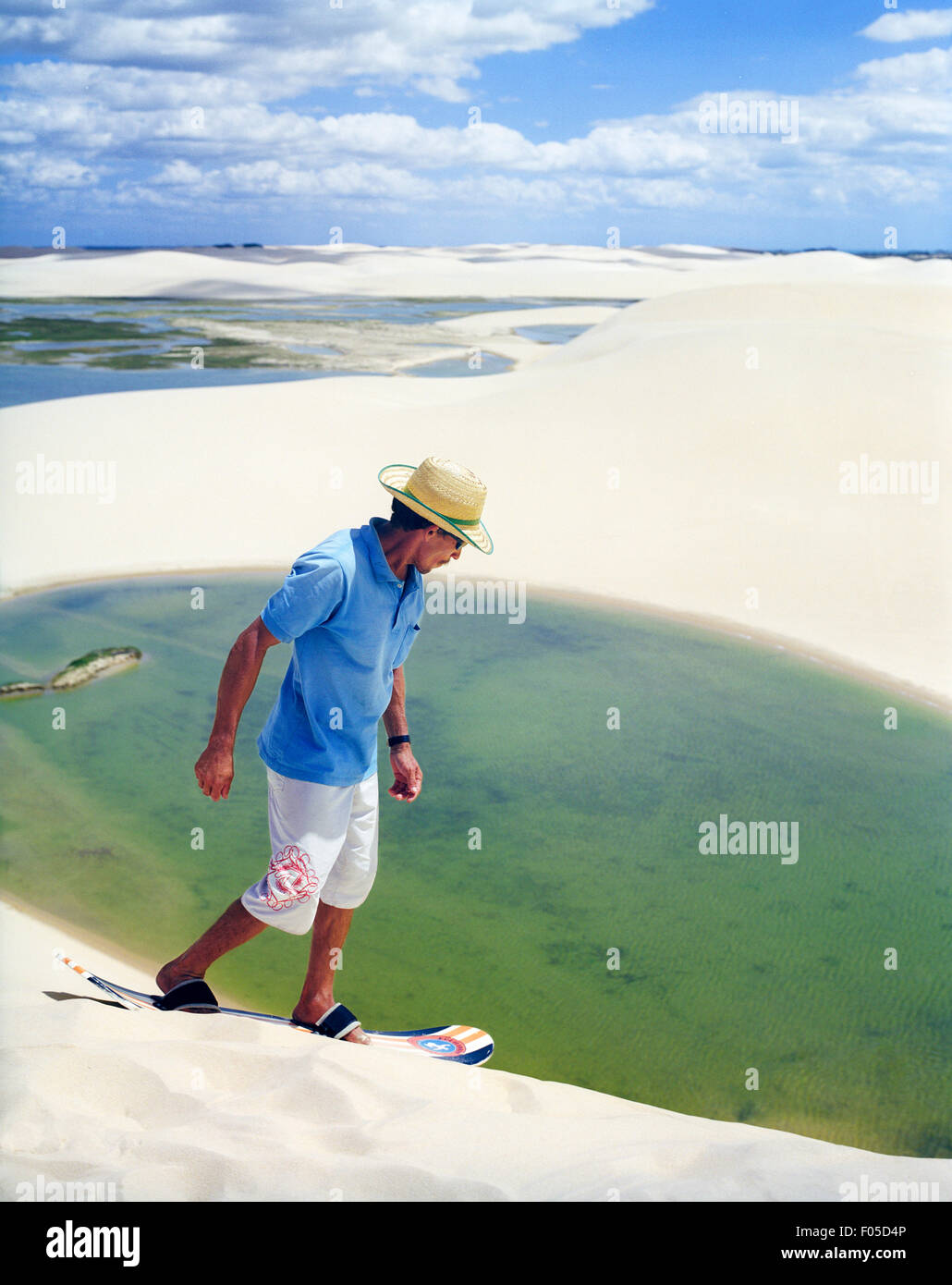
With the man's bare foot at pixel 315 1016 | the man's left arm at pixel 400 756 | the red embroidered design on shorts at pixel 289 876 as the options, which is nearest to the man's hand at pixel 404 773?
the man's left arm at pixel 400 756

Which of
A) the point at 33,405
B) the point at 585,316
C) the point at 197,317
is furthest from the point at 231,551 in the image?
the point at 585,316

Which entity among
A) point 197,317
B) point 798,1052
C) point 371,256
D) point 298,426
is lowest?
point 798,1052

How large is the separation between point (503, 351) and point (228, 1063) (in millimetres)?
32306

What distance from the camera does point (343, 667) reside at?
132 inches

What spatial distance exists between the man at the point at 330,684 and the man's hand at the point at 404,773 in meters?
0.25

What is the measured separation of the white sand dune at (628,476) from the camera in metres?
10.4

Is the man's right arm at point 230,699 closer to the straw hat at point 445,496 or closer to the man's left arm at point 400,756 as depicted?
the straw hat at point 445,496

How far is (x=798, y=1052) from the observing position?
4324 mm

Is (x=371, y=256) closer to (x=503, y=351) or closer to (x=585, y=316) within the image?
(x=585, y=316)

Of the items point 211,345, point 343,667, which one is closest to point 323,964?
point 343,667

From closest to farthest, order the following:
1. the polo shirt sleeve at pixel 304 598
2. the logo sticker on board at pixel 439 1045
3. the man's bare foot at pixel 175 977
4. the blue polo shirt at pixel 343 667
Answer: the polo shirt sleeve at pixel 304 598, the blue polo shirt at pixel 343 667, the man's bare foot at pixel 175 977, the logo sticker on board at pixel 439 1045

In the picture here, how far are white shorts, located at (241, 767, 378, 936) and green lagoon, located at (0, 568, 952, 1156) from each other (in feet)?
3.59

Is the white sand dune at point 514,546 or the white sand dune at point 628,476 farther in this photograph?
the white sand dune at point 628,476

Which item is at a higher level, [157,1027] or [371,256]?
[371,256]
